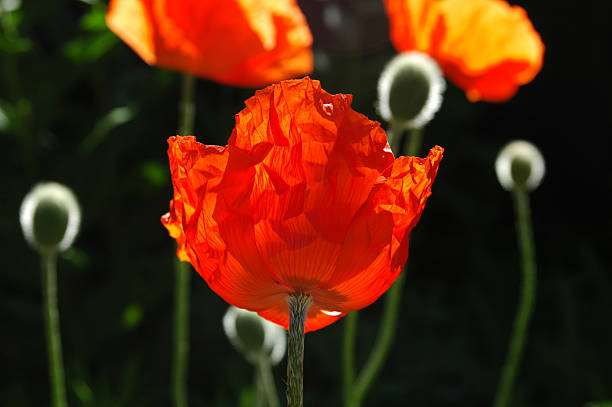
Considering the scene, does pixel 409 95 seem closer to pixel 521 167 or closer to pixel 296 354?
pixel 521 167

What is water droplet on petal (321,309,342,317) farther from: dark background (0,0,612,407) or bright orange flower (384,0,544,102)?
dark background (0,0,612,407)

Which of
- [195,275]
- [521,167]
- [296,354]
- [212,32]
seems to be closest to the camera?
[296,354]

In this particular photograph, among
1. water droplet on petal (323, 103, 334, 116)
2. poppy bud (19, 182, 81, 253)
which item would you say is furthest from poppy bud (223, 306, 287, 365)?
water droplet on petal (323, 103, 334, 116)

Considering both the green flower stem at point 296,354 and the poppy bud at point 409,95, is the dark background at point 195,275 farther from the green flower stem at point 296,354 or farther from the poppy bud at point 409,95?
the green flower stem at point 296,354

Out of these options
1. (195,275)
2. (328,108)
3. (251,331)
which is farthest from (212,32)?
(195,275)

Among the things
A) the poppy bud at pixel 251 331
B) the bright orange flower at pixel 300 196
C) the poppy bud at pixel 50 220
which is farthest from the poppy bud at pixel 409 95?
the bright orange flower at pixel 300 196

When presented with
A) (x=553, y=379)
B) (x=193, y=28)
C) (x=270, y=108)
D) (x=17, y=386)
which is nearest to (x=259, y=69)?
(x=193, y=28)
